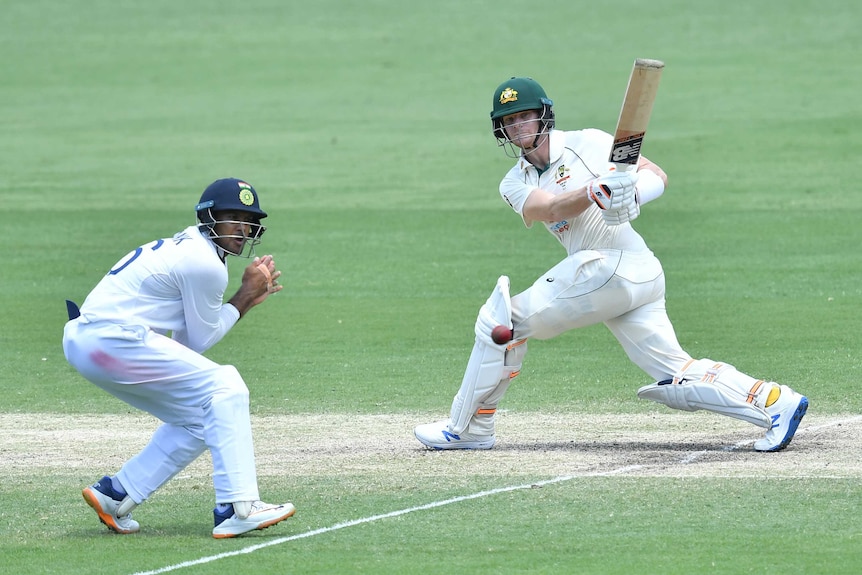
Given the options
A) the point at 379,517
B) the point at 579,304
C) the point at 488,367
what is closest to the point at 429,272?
the point at 488,367

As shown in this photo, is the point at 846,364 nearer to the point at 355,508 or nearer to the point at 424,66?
the point at 355,508

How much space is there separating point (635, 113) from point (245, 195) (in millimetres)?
2507

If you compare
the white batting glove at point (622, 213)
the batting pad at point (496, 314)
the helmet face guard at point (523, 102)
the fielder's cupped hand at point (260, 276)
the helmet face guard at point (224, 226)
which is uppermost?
the helmet face guard at point (523, 102)

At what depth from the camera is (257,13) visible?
4872 cm

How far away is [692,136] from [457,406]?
20.8 m

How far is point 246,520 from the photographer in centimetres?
755

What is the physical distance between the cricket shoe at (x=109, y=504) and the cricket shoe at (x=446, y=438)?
2.41 metres

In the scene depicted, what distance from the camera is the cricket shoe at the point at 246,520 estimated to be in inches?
298

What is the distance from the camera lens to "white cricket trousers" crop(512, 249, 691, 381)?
9414 mm

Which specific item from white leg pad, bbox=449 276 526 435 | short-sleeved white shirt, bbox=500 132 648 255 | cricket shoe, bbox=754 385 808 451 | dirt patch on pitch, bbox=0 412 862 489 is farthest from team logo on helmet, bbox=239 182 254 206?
cricket shoe, bbox=754 385 808 451

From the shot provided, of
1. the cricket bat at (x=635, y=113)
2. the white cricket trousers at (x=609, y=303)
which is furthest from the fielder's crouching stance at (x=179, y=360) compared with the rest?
the cricket bat at (x=635, y=113)

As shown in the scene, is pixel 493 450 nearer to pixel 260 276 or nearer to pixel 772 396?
pixel 772 396

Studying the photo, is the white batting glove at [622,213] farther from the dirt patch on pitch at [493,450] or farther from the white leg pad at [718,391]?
the dirt patch on pitch at [493,450]

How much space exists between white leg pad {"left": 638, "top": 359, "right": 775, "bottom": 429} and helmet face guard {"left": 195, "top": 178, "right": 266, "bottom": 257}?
2987mm
